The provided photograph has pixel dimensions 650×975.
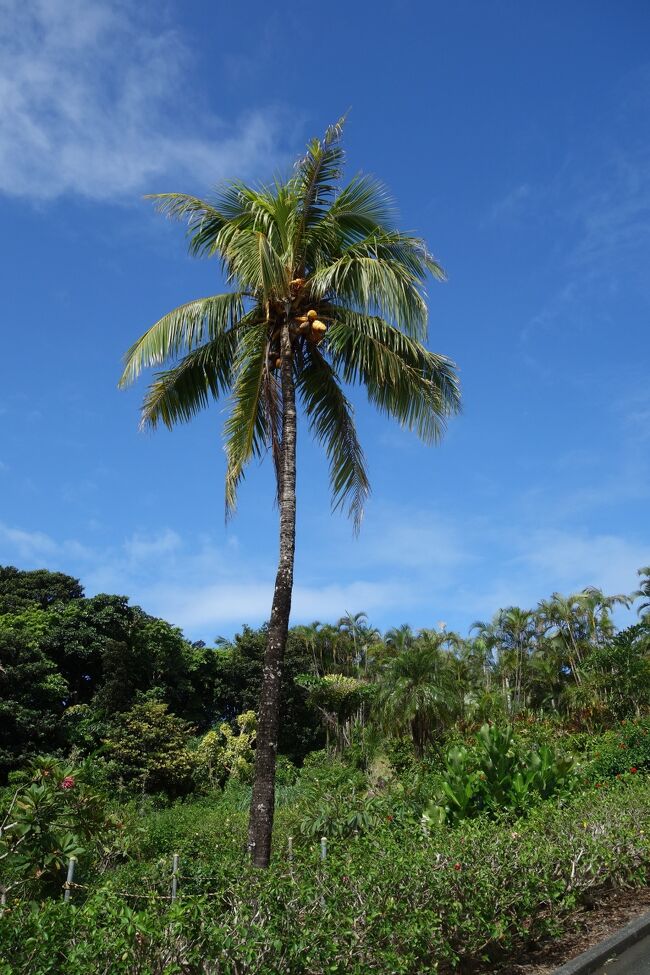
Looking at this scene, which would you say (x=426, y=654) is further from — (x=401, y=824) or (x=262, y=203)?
(x=262, y=203)

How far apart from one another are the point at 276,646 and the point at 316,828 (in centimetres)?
289

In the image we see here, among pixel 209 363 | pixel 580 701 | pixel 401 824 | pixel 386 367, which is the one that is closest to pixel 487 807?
pixel 401 824

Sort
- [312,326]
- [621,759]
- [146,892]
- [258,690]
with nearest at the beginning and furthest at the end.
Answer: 1. [146,892]
2. [312,326]
3. [621,759]
4. [258,690]

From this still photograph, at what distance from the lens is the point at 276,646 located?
7.66 m

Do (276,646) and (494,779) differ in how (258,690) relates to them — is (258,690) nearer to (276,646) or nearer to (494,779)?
(494,779)

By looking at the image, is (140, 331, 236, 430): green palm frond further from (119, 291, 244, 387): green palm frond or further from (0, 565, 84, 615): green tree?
(0, 565, 84, 615): green tree

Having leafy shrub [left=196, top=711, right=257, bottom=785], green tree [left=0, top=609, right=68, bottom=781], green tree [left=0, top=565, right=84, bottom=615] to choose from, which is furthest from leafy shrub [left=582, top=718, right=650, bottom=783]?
green tree [left=0, top=565, right=84, bottom=615]

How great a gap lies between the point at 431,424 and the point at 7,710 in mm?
19164

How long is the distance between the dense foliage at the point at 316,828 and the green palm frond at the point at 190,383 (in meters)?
4.44

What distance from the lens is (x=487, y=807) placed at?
887cm

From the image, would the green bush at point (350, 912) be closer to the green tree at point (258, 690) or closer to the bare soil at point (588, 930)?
the bare soil at point (588, 930)

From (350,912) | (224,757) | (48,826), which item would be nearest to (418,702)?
(224,757)

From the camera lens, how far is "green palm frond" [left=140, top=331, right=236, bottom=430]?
9.66 metres

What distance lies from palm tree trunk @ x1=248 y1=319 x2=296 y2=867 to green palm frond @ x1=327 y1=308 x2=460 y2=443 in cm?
86
